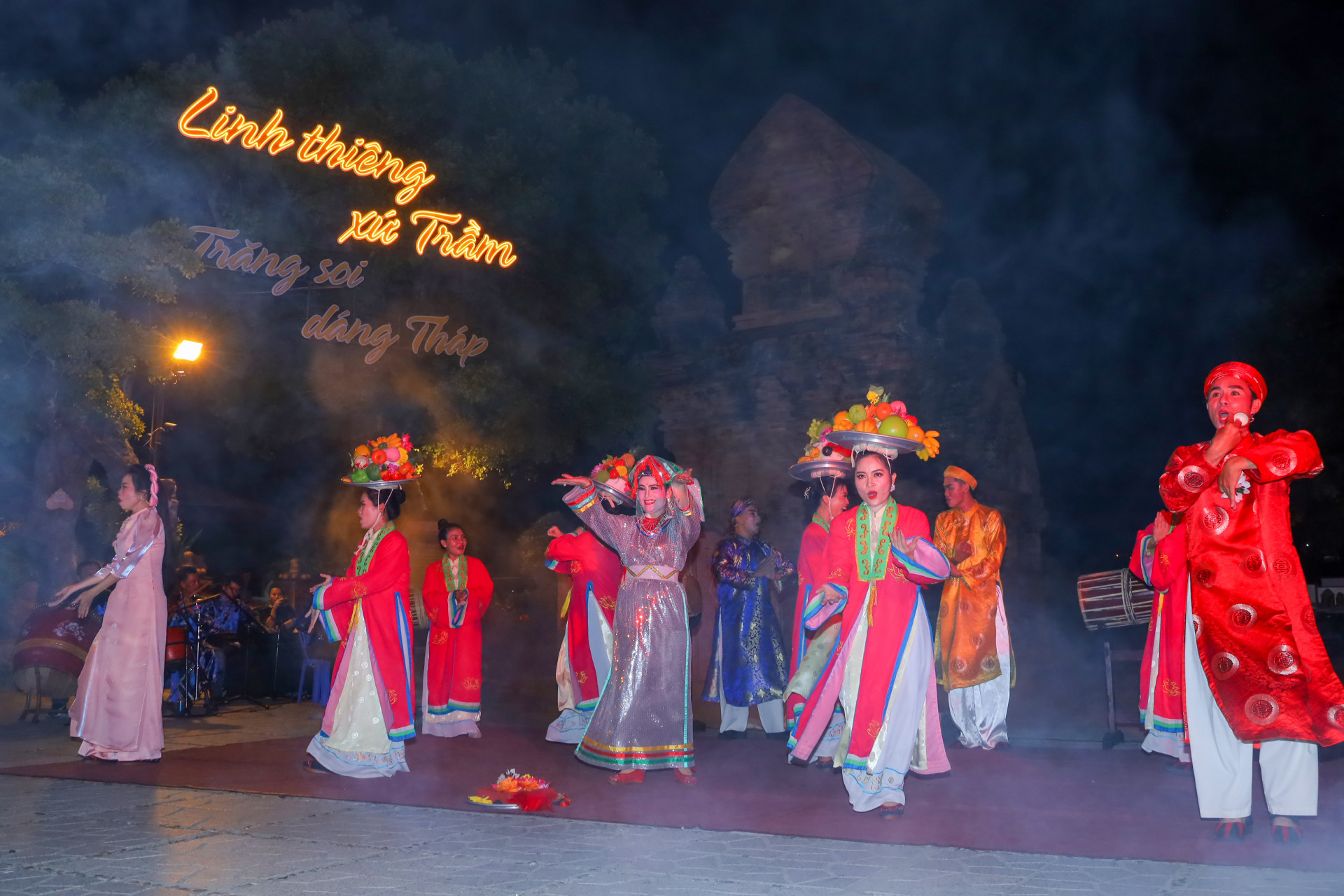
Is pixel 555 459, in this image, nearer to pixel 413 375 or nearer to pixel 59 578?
pixel 413 375

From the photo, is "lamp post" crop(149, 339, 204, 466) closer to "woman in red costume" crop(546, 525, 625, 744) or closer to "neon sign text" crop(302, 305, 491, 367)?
"neon sign text" crop(302, 305, 491, 367)

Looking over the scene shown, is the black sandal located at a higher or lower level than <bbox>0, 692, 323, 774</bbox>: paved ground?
higher

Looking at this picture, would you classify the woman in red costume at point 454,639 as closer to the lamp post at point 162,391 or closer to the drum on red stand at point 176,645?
the drum on red stand at point 176,645

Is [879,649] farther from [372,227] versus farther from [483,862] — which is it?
[372,227]

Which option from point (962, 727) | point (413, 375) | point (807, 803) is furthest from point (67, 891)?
point (413, 375)

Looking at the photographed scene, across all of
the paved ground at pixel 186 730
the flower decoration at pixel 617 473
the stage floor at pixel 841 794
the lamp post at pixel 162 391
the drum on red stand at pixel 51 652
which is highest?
the lamp post at pixel 162 391

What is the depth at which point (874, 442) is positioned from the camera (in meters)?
5.12

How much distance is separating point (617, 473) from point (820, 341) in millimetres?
6551

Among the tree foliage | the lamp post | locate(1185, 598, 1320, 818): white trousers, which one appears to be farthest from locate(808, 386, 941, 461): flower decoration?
the tree foliage

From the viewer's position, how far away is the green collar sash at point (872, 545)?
4.98 metres

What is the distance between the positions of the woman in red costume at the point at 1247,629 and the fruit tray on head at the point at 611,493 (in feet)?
8.72

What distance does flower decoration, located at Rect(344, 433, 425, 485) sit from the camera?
6109mm

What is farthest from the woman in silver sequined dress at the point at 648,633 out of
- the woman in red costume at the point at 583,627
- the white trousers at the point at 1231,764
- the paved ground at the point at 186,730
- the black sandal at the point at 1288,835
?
the paved ground at the point at 186,730

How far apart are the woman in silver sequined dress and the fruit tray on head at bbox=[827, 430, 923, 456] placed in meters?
0.89
